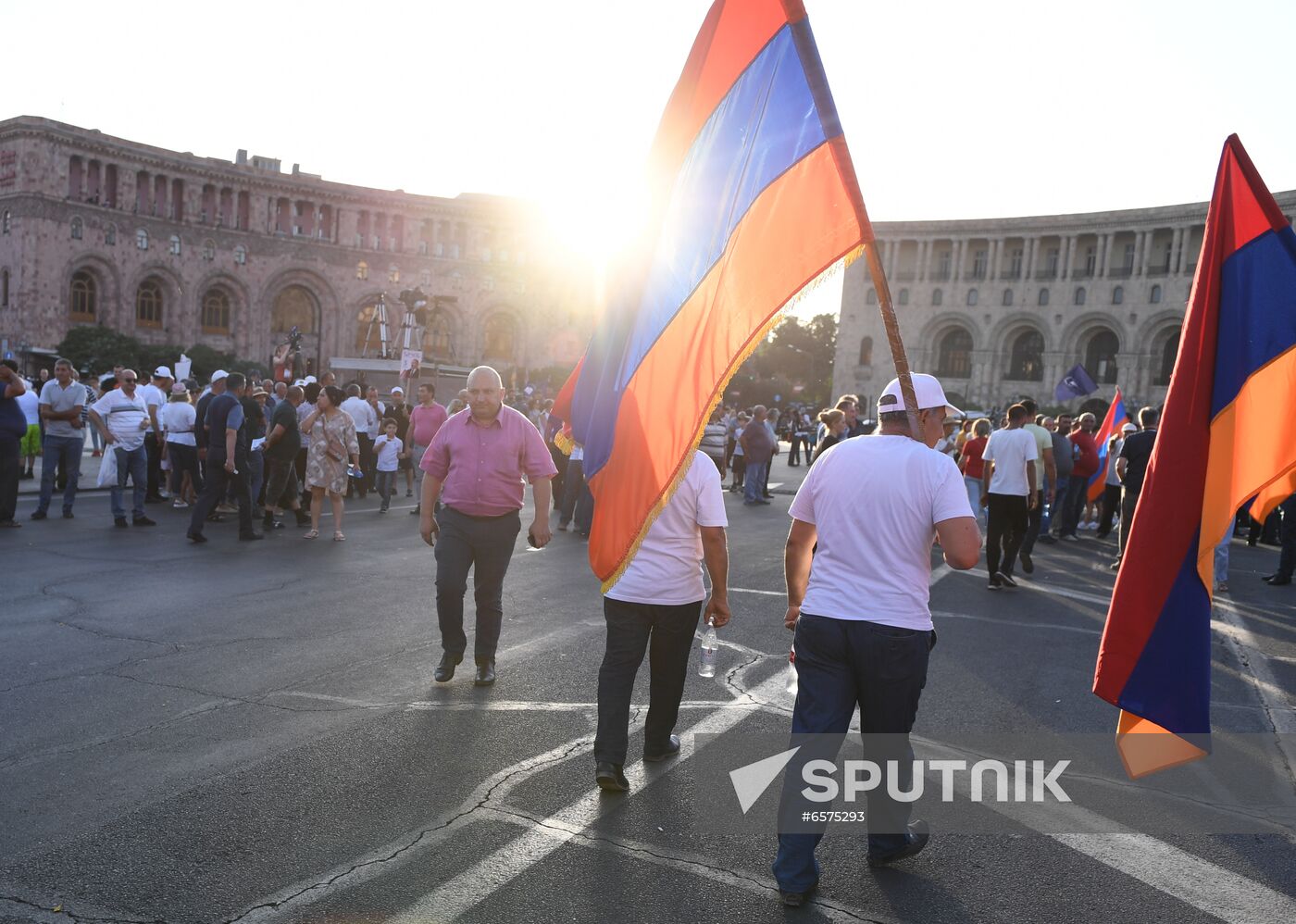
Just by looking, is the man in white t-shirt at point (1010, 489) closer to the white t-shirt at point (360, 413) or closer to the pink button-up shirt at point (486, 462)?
the pink button-up shirt at point (486, 462)

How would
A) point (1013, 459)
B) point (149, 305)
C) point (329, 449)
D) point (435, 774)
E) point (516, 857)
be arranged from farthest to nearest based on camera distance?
point (149, 305) < point (329, 449) < point (1013, 459) < point (435, 774) < point (516, 857)

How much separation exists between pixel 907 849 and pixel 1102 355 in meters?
75.5

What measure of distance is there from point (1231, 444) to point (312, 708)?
4637 millimetres

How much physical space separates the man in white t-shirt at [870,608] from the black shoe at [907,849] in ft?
0.78

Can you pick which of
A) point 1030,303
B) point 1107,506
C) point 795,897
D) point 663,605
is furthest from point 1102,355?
point 795,897

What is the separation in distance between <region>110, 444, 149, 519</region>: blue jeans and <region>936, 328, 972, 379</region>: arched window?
70905 mm

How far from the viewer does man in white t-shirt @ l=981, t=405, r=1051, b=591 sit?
10391mm

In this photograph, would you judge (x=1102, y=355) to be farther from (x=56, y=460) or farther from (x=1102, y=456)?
(x=56, y=460)

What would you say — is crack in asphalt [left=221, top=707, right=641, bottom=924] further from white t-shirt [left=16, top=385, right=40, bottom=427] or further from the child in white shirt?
white t-shirt [left=16, top=385, right=40, bottom=427]

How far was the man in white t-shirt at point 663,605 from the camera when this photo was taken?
14.7 feet

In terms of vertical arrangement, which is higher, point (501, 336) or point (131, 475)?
point (501, 336)

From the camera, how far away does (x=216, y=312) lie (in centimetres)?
6619

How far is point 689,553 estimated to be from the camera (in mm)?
4664

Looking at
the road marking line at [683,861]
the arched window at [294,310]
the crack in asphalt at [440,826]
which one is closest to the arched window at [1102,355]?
the arched window at [294,310]
